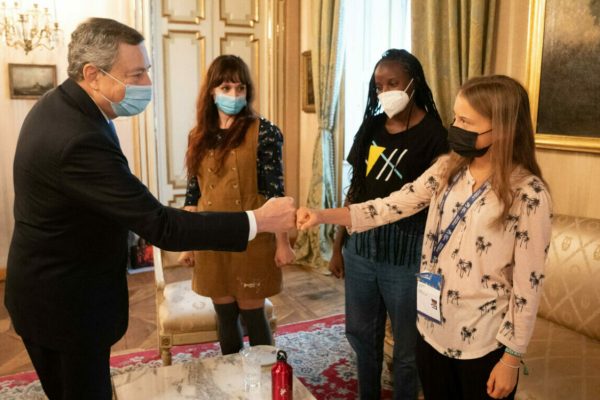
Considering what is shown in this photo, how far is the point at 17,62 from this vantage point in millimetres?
4070

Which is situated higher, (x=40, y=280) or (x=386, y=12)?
(x=386, y=12)

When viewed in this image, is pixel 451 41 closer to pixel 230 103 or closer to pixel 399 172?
pixel 399 172

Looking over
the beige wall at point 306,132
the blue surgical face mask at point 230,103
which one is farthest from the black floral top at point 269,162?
the beige wall at point 306,132

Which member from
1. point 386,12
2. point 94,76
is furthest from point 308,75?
point 94,76

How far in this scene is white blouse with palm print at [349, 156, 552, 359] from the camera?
4.27ft

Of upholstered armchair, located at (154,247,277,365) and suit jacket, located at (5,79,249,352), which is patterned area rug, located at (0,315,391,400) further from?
suit jacket, located at (5,79,249,352)

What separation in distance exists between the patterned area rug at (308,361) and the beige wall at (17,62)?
2.00 meters

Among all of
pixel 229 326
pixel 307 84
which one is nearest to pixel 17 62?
pixel 307 84

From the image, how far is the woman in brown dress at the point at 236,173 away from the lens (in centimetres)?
206

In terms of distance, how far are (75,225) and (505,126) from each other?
3.81 ft

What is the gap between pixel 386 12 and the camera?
11.7 feet

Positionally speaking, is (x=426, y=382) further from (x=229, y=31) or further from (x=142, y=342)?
(x=229, y=31)

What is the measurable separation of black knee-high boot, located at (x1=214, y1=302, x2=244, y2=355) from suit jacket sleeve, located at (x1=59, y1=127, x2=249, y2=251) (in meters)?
0.71

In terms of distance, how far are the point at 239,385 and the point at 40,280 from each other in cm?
72
